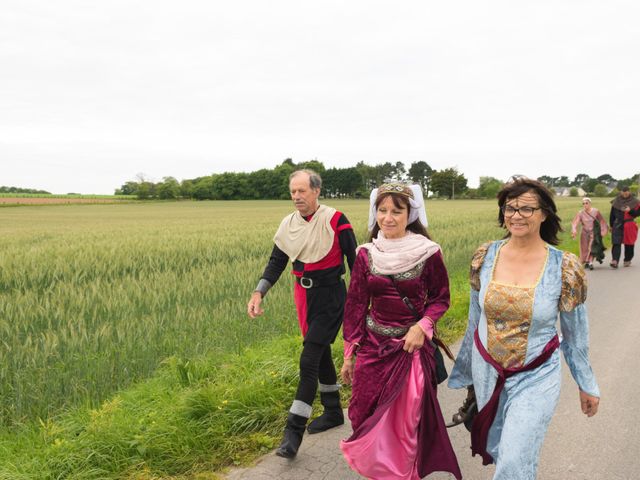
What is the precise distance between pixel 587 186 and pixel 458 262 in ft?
489

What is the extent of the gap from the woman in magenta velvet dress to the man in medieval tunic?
1.79 feet

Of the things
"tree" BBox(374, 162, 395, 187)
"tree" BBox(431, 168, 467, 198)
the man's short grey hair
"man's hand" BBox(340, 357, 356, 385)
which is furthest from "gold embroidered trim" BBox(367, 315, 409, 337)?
"tree" BBox(374, 162, 395, 187)

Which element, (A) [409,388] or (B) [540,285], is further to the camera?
(A) [409,388]

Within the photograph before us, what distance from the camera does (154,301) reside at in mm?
6359

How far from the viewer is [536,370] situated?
226 cm

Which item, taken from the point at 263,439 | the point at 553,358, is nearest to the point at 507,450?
the point at 553,358

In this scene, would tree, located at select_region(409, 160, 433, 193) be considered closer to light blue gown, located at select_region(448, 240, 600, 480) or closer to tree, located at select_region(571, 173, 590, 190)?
tree, located at select_region(571, 173, 590, 190)

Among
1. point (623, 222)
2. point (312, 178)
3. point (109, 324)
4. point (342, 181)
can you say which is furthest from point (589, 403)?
point (342, 181)

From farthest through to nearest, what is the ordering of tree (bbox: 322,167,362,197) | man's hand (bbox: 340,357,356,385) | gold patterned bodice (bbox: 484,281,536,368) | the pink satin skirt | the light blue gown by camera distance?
tree (bbox: 322,167,362,197) < man's hand (bbox: 340,357,356,385) < the pink satin skirt < gold patterned bodice (bbox: 484,281,536,368) < the light blue gown

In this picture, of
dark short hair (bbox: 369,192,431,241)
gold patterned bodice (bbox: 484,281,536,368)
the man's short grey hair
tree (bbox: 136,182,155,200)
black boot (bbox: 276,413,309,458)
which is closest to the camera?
gold patterned bodice (bbox: 484,281,536,368)

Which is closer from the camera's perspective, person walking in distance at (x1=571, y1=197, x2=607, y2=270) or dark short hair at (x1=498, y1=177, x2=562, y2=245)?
dark short hair at (x1=498, y1=177, x2=562, y2=245)

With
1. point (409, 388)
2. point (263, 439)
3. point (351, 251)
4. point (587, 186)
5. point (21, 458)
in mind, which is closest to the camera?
point (409, 388)

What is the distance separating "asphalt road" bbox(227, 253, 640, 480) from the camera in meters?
3.03

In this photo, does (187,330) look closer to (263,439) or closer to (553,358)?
(263,439)
